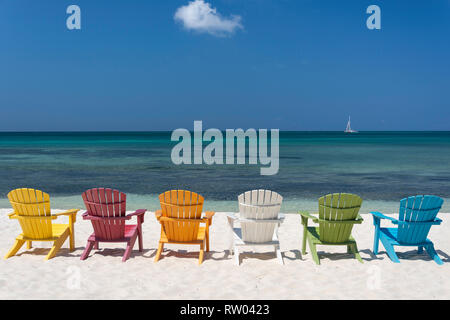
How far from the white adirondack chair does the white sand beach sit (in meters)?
0.27

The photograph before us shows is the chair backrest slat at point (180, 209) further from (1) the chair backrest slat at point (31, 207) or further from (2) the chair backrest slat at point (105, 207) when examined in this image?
(1) the chair backrest slat at point (31, 207)

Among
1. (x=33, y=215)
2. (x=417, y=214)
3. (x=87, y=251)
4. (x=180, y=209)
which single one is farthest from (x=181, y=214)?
(x=417, y=214)

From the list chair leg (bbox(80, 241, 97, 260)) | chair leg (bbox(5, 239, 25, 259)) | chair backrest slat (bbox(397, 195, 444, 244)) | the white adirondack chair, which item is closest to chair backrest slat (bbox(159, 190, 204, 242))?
the white adirondack chair

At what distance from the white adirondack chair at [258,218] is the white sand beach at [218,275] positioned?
27 cm

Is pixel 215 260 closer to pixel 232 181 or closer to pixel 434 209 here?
pixel 434 209

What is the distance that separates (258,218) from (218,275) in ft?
3.23

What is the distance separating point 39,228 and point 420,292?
4990 millimetres

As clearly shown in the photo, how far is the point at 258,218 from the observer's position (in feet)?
16.5

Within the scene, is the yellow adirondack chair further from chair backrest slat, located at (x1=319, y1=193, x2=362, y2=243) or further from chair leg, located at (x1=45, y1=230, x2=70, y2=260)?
chair backrest slat, located at (x1=319, y1=193, x2=362, y2=243)

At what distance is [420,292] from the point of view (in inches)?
158

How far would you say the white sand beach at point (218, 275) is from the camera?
3.98 m

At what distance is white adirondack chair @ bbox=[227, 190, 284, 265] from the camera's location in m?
5.01

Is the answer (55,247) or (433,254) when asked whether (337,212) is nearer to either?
(433,254)

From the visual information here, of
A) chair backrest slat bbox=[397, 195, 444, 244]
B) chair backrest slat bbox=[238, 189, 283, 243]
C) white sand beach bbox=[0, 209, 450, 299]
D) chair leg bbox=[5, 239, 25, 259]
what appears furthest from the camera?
chair leg bbox=[5, 239, 25, 259]
